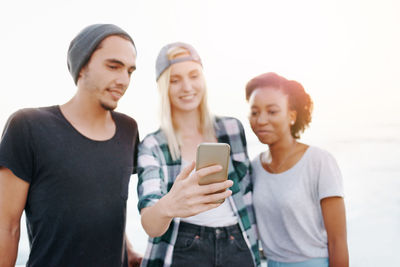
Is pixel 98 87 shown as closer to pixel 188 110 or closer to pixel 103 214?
pixel 188 110

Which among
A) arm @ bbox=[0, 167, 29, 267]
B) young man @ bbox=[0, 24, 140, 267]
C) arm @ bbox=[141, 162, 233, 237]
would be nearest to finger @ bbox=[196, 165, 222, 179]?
arm @ bbox=[141, 162, 233, 237]

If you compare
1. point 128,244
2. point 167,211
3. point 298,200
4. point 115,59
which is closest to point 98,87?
point 115,59

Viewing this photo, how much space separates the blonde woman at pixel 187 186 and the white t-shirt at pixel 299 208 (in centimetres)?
13

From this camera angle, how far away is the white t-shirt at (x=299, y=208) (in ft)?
7.18

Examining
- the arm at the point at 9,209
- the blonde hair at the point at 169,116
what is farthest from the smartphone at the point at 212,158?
the arm at the point at 9,209

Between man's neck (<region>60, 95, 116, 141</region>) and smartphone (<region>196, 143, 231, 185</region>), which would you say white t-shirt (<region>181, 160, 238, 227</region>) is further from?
man's neck (<region>60, 95, 116, 141</region>)

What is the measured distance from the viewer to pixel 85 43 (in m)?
2.37

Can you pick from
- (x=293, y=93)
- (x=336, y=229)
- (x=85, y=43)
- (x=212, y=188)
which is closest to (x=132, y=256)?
(x=212, y=188)

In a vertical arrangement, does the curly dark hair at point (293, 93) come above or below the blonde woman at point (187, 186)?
above

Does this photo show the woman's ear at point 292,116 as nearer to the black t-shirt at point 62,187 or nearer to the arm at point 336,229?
the arm at point 336,229

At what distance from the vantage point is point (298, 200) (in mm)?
2209

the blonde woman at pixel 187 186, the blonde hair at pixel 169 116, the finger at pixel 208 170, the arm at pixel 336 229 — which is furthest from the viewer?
the blonde hair at pixel 169 116

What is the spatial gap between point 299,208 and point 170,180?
2.81 feet

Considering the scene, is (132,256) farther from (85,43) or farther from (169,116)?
(85,43)
